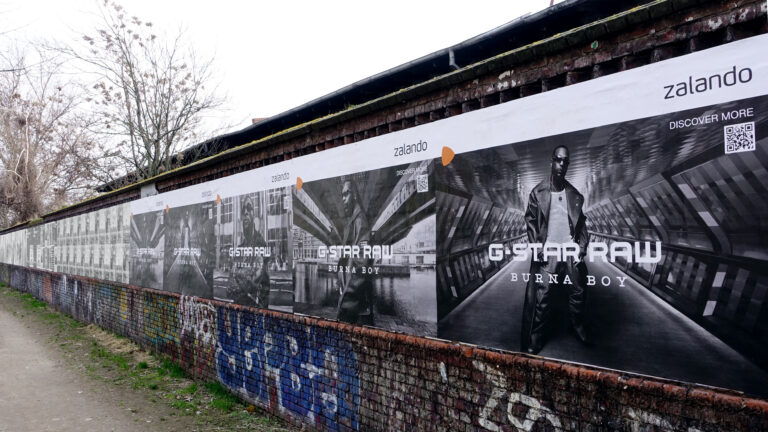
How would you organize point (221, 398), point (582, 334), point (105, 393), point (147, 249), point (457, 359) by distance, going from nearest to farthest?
1. point (582, 334)
2. point (457, 359)
3. point (221, 398)
4. point (105, 393)
5. point (147, 249)

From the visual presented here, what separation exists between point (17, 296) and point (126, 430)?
20.9 metres

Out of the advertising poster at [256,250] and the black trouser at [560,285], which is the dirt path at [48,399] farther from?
the black trouser at [560,285]

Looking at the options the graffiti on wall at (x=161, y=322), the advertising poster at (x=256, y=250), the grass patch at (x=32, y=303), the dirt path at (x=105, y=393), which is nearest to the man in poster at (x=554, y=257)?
the advertising poster at (x=256, y=250)

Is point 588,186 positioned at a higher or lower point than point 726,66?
lower

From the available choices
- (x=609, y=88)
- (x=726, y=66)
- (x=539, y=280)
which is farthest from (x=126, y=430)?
(x=726, y=66)

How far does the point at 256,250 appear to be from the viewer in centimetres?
700

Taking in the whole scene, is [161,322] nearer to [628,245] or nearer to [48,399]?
[48,399]

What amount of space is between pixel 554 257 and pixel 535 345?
62cm

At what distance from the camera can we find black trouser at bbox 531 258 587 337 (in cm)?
332

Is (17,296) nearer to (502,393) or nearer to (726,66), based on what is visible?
(502,393)

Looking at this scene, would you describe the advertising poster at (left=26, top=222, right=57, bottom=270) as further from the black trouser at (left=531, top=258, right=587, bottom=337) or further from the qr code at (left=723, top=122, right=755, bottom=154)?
the qr code at (left=723, top=122, right=755, bottom=154)

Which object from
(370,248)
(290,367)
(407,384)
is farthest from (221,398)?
(407,384)

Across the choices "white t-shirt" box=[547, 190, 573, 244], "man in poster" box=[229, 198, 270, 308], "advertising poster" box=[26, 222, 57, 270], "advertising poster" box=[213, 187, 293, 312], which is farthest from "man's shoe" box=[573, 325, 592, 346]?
"advertising poster" box=[26, 222, 57, 270]

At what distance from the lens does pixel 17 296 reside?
22688 millimetres
